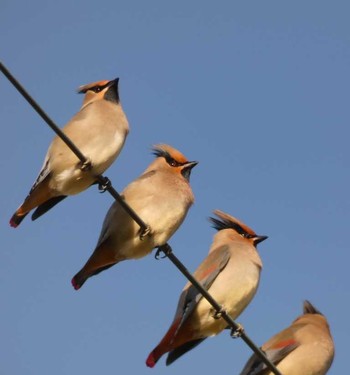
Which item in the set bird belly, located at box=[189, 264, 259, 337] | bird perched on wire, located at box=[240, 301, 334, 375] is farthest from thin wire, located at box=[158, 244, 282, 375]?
bird perched on wire, located at box=[240, 301, 334, 375]

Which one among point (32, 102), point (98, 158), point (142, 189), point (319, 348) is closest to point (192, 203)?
point (142, 189)

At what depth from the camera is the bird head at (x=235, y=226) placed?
7.79 m

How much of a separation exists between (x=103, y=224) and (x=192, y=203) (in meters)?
0.66

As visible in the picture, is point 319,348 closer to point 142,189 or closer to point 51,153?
point 142,189

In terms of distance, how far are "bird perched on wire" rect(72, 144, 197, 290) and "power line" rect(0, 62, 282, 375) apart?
0.26 feet

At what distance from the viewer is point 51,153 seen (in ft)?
21.7

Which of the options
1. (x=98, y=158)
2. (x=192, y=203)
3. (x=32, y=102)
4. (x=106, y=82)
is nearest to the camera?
(x=32, y=102)

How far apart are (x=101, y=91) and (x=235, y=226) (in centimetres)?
155

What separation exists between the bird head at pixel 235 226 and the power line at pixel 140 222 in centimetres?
127

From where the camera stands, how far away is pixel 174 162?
7371mm

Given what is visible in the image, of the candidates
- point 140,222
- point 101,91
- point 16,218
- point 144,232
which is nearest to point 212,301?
point 140,222

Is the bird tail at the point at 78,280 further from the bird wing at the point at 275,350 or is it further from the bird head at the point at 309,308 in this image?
the bird head at the point at 309,308

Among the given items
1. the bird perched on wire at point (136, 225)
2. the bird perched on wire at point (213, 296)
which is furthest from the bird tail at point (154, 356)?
the bird perched on wire at point (136, 225)

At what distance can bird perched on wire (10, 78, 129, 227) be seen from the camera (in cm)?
645
